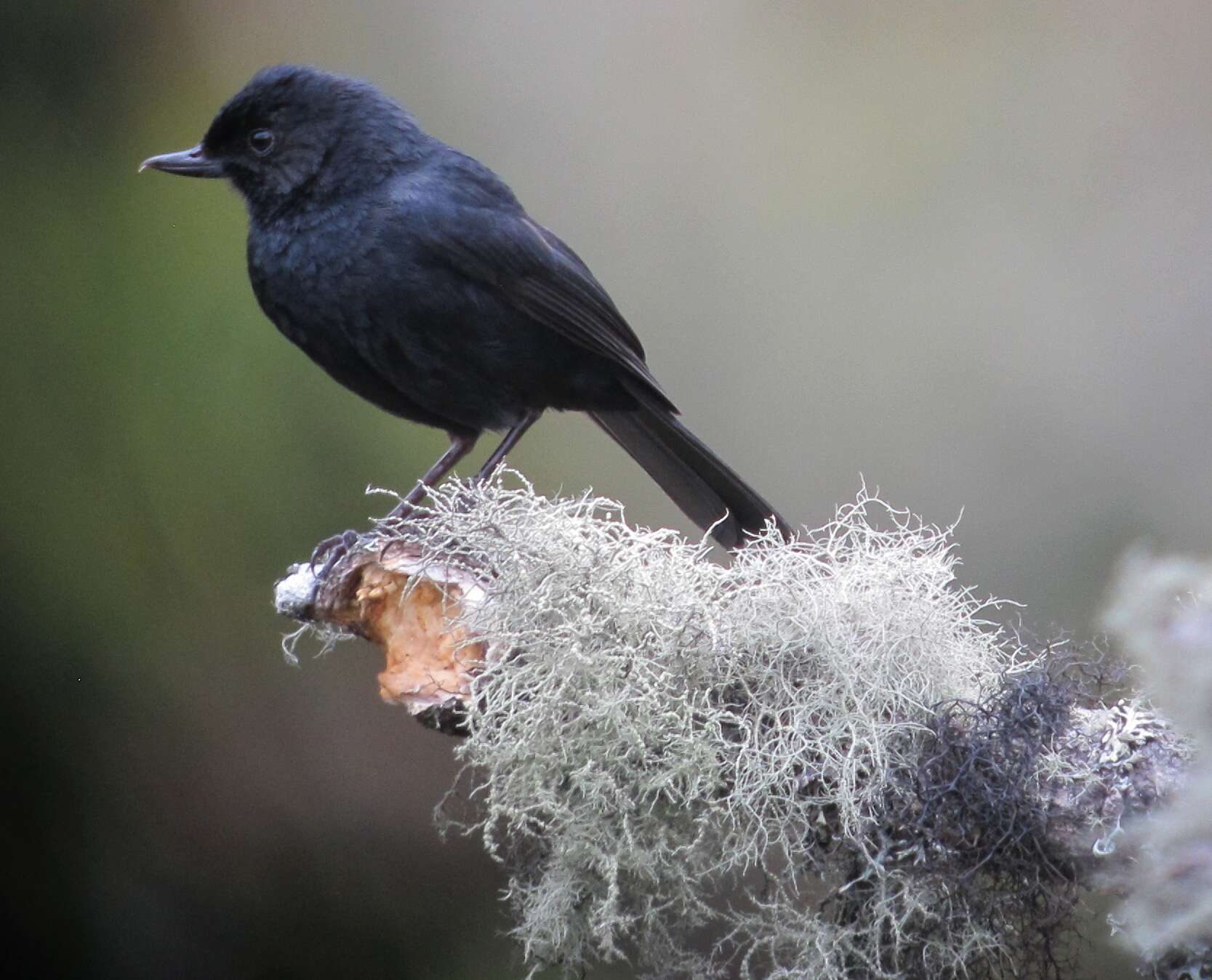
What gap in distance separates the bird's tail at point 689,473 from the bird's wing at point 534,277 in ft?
0.26

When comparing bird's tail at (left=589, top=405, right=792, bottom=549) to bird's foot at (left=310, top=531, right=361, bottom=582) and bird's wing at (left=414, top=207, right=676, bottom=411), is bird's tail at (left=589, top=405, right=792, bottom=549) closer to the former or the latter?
bird's wing at (left=414, top=207, right=676, bottom=411)

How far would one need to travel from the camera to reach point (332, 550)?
2049 mm

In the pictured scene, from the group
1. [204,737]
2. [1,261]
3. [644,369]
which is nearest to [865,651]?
[644,369]

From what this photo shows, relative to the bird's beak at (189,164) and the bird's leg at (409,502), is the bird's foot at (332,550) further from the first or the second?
the bird's beak at (189,164)

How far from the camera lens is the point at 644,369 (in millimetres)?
2385

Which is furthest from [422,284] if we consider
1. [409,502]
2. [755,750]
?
[755,750]

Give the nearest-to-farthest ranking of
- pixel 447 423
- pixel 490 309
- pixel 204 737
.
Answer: pixel 490 309 → pixel 447 423 → pixel 204 737

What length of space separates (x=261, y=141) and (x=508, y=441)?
75 cm

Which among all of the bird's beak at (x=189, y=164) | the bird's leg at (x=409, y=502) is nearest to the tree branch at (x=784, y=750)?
the bird's leg at (x=409, y=502)

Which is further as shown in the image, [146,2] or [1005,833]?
[146,2]

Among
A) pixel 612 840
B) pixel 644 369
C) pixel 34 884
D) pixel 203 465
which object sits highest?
pixel 644 369

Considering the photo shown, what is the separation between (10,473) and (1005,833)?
85.7 inches

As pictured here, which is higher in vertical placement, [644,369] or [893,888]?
[644,369]

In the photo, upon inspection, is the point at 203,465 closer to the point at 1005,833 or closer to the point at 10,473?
the point at 10,473
